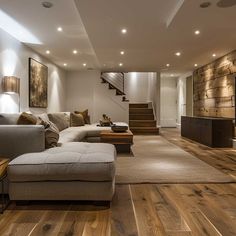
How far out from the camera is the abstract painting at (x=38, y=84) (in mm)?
6137

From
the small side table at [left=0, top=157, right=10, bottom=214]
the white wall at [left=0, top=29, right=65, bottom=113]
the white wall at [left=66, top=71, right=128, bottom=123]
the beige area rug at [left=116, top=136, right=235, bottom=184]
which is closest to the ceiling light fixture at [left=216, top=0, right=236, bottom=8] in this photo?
the beige area rug at [left=116, top=136, right=235, bottom=184]

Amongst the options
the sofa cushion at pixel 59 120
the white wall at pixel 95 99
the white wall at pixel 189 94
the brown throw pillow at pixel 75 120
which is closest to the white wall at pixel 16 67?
the sofa cushion at pixel 59 120

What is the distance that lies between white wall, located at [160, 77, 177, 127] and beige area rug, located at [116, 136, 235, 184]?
26.2 ft

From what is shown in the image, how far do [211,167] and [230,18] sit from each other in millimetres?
2360

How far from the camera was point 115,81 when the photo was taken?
1088 centimetres

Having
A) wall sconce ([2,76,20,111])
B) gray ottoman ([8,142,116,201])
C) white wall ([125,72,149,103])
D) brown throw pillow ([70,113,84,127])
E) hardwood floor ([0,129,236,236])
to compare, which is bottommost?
hardwood floor ([0,129,236,236])

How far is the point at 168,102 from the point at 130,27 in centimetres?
864

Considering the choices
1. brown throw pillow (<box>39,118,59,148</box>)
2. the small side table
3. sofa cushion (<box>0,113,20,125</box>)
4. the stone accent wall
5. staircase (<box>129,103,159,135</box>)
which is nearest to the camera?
the small side table

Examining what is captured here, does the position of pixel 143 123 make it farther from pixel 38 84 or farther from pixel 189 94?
pixel 38 84

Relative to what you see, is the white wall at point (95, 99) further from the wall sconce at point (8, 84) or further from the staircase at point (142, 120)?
the wall sconce at point (8, 84)

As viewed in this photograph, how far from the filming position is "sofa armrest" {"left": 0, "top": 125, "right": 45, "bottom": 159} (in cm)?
262

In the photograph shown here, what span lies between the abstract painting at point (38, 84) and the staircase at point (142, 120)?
3.75 m

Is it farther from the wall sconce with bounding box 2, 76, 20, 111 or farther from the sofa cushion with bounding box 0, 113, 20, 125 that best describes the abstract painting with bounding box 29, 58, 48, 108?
the sofa cushion with bounding box 0, 113, 20, 125

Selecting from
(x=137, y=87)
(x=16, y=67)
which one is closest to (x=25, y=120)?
(x=16, y=67)
